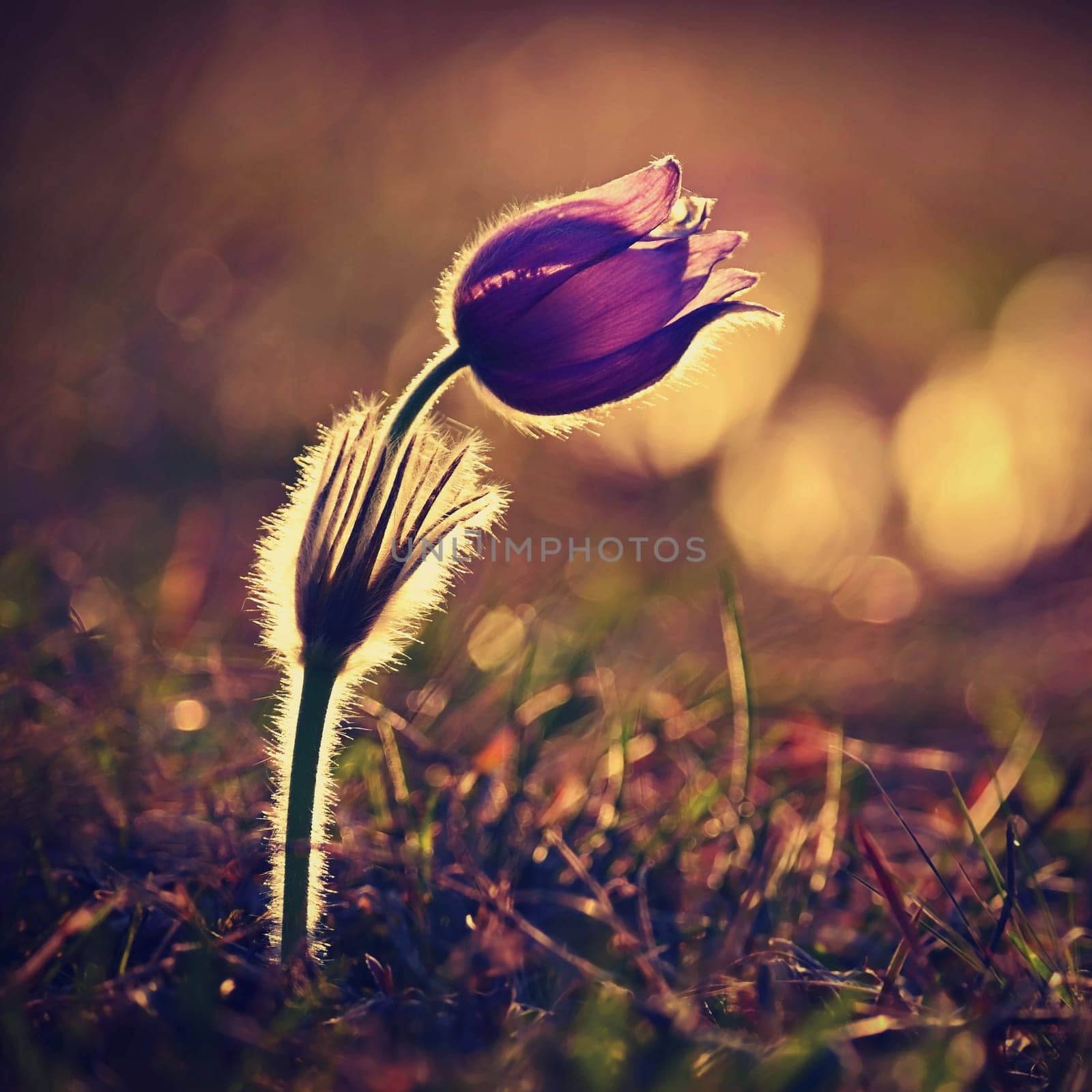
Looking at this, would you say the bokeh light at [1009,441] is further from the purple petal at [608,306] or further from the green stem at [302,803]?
the green stem at [302,803]

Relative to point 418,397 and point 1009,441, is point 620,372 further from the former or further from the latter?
point 1009,441

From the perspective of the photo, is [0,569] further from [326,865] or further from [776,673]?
[776,673]

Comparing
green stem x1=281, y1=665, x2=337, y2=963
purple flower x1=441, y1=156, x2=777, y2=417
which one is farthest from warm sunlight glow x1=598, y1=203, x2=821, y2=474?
green stem x1=281, y1=665, x2=337, y2=963

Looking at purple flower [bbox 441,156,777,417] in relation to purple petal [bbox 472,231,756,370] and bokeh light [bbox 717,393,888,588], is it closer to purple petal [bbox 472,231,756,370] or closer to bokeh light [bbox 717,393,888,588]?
purple petal [bbox 472,231,756,370]

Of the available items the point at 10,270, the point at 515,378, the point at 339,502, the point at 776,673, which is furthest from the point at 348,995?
the point at 10,270

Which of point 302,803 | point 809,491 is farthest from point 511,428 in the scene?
point 302,803
